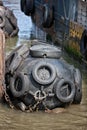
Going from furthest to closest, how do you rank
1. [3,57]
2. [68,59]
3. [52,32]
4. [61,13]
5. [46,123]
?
[52,32] → [61,13] → [68,59] → [3,57] → [46,123]

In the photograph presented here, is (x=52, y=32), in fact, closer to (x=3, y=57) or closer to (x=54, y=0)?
(x=54, y=0)

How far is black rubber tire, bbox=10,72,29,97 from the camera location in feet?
30.4

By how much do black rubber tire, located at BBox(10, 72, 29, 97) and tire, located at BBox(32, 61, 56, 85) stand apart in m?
0.23

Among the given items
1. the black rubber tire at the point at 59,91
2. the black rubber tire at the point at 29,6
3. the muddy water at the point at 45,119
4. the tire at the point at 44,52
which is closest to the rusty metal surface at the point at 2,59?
the muddy water at the point at 45,119

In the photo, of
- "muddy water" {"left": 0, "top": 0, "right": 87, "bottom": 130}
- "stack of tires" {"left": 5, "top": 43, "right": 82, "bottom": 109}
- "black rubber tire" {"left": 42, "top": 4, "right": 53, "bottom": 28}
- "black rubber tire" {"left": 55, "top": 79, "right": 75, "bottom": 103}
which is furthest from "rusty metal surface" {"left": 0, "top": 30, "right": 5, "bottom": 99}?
"black rubber tire" {"left": 42, "top": 4, "right": 53, "bottom": 28}

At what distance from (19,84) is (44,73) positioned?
588mm

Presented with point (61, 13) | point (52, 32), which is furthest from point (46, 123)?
point (52, 32)

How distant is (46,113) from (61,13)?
8.83 m

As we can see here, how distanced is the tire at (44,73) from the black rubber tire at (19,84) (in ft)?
0.76

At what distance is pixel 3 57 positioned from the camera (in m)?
9.52

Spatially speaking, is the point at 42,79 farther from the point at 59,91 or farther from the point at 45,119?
the point at 45,119

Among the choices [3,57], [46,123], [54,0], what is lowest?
[46,123]

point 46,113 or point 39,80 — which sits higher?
point 39,80

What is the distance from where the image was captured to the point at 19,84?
9.42 m
